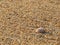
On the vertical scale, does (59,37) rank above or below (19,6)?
below

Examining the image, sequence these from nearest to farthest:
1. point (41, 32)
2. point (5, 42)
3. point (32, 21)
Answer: point (5, 42)
point (41, 32)
point (32, 21)

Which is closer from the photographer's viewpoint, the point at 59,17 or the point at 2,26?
the point at 2,26

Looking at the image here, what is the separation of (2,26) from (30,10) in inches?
29.7

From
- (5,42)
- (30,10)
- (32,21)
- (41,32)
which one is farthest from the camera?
(30,10)

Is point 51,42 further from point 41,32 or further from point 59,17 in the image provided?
point 59,17

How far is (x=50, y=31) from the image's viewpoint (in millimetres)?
3271

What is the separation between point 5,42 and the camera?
117 inches

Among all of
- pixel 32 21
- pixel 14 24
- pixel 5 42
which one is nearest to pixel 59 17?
pixel 32 21

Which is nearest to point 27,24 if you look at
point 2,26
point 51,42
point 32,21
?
point 32,21

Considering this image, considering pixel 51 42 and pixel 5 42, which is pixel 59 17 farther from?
pixel 5 42

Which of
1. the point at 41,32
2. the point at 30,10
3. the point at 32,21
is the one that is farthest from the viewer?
the point at 30,10

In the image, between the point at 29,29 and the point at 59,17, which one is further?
the point at 59,17

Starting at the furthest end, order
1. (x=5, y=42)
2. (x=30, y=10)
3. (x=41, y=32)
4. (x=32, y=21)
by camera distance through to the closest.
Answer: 1. (x=30, y=10)
2. (x=32, y=21)
3. (x=41, y=32)
4. (x=5, y=42)

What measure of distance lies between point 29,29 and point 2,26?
433 mm
